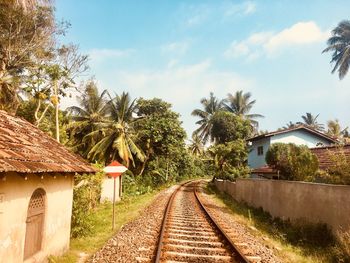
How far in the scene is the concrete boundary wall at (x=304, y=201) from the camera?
1008cm

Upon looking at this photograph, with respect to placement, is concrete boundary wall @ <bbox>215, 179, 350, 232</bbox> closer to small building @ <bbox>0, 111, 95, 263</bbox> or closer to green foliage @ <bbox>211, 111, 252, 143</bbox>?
small building @ <bbox>0, 111, 95, 263</bbox>

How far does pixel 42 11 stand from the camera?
20.9m

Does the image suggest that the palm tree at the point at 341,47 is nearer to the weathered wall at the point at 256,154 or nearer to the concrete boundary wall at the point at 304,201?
the weathered wall at the point at 256,154

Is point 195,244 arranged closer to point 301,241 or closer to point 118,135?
point 301,241

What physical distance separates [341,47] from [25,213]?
3905cm

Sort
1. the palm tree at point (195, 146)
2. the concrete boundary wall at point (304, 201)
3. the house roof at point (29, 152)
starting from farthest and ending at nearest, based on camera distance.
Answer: the palm tree at point (195, 146)
the concrete boundary wall at point (304, 201)
the house roof at point (29, 152)

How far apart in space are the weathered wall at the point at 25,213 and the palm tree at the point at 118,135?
19.4 metres

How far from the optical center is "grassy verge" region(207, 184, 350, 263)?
28.5 ft

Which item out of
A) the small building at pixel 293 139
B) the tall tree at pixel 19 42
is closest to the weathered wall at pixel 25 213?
the tall tree at pixel 19 42

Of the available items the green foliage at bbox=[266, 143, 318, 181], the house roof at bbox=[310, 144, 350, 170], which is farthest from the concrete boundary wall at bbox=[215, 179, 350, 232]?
the house roof at bbox=[310, 144, 350, 170]

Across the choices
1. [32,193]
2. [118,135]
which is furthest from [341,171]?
[118,135]

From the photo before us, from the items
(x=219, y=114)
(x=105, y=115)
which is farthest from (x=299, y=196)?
(x=219, y=114)

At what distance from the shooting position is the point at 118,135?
3033cm

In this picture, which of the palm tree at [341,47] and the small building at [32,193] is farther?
the palm tree at [341,47]
